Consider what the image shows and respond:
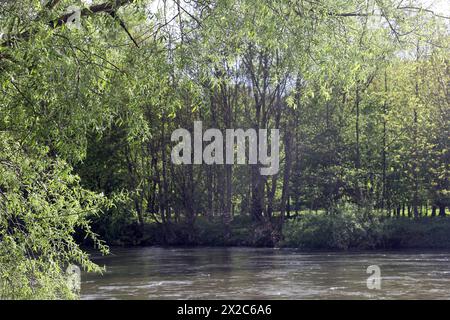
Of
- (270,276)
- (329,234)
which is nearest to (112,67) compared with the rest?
(270,276)

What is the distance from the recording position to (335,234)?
36406 mm

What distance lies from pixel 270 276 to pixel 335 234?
39.1ft

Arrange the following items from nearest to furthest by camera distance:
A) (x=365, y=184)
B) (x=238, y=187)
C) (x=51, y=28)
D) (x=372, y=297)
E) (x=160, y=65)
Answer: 1. (x=51, y=28)
2. (x=160, y=65)
3. (x=372, y=297)
4. (x=365, y=184)
5. (x=238, y=187)

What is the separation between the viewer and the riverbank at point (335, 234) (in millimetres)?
36469

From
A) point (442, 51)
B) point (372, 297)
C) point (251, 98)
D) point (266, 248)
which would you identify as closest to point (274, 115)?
point (251, 98)

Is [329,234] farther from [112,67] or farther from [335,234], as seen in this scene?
[112,67]

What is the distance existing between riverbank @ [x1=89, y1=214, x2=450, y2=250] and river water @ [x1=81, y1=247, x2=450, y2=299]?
8.38 feet

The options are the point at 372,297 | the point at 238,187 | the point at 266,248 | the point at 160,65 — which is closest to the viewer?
the point at 160,65

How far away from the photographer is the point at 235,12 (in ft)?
31.4

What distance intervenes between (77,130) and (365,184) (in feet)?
118

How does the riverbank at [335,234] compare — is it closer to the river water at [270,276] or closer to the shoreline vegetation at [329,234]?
the shoreline vegetation at [329,234]

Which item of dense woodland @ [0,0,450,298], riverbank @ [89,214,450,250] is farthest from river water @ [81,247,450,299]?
dense woodland @ [0,0,450,298]

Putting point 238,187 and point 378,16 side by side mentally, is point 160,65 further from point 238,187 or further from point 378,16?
point 238,187

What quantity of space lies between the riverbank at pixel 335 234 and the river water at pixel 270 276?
101 inches
